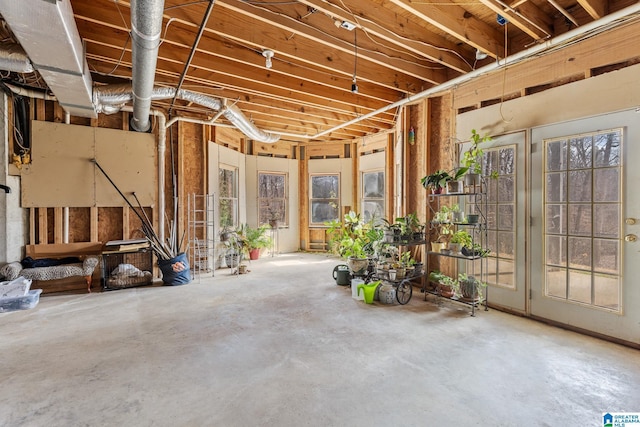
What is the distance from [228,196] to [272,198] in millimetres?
1324

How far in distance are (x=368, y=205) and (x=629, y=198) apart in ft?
16.9

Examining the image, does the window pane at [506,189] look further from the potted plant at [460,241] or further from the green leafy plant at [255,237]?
the green leafy plant at [255,237]

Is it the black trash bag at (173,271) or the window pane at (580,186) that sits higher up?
the window pane at (580,186)

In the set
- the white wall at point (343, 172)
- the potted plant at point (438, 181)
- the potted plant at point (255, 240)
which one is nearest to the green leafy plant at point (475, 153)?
the potted plant at point (438, 181)

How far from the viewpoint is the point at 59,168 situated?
15.8 ft

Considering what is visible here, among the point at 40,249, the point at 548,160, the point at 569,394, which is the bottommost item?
the point at 569,394

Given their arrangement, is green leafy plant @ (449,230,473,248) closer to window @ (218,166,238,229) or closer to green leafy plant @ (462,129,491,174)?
green leafy plant @ (462,129,491,174)

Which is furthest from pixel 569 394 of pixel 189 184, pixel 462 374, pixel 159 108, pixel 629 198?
pixel 159 108

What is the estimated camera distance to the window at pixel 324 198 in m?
8.22

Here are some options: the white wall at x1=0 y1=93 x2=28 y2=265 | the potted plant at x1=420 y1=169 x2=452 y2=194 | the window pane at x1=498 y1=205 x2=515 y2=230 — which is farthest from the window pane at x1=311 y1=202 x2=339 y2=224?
the white wall at x1=0 y1=93 x2=28 y2=265

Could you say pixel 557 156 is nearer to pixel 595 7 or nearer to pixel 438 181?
pixel 438 181

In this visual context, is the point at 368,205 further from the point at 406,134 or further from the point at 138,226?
the point at 138,226

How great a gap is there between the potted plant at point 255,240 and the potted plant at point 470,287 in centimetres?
447

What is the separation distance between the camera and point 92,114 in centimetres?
446
